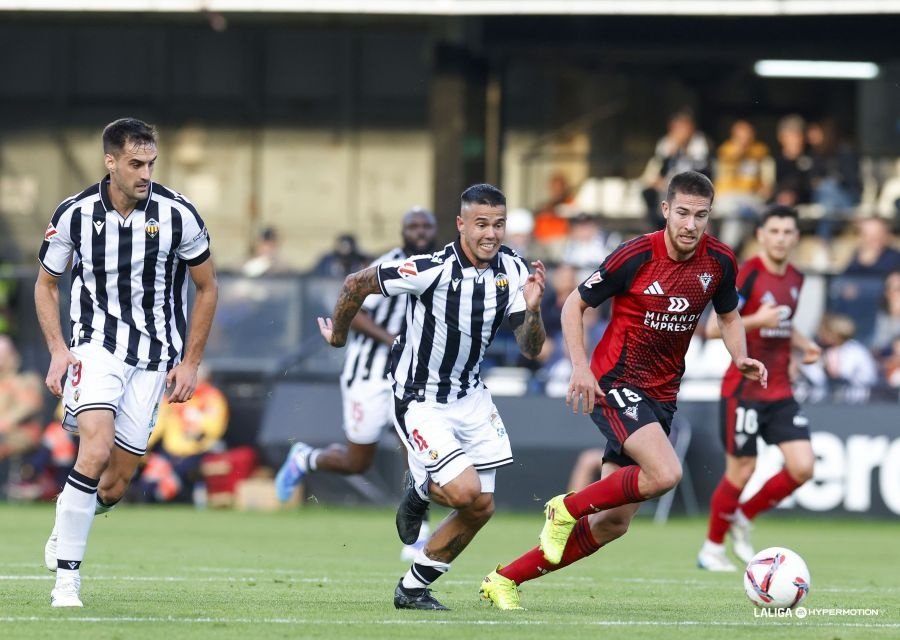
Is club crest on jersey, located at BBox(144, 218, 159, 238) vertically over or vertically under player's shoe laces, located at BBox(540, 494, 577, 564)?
over

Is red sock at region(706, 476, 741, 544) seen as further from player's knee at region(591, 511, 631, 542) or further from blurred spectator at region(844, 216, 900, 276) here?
blurred spectator at region(844, 216, 900, 276)

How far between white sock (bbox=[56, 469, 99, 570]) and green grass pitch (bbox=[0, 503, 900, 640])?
26 centimetres

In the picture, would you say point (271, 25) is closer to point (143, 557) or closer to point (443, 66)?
point (443, 66)

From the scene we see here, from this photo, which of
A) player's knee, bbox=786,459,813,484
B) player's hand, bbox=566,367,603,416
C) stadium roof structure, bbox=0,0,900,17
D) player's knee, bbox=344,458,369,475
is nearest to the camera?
player's hand, bbox=566,367,603,416

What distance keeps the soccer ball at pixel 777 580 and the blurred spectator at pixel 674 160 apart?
1141 cm

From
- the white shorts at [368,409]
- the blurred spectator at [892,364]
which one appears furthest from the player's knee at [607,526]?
the blurred spectator at [892,364]

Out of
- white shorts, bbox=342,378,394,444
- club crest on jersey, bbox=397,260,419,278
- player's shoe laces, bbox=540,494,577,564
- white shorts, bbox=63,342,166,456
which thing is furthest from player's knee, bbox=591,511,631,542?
white shorts, bbox=342,378,394,444

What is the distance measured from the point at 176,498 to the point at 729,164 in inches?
321

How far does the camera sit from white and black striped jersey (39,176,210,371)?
7.99 metres

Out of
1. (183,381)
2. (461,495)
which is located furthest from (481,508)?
(183,381)

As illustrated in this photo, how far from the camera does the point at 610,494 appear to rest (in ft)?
25.5

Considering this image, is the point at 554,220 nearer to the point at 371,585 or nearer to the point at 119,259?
the point at 371,585

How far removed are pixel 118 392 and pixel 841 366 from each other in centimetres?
1043

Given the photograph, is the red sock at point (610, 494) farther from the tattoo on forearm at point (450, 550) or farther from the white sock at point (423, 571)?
the white sock at point (423, 571)
